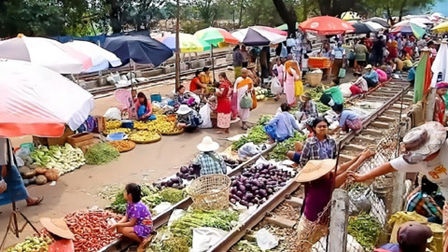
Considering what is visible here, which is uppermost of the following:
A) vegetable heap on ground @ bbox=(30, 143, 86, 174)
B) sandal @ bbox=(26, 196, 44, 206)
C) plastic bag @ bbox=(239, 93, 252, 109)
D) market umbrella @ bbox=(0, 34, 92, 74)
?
market umbrella @ bbox=(0, 34, 92, 74)

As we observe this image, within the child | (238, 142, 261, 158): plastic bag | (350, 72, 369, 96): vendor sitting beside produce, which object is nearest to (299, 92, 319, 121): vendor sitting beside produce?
(238, 142, 261, 158): plastic bag

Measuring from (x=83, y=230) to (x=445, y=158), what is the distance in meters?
4.76

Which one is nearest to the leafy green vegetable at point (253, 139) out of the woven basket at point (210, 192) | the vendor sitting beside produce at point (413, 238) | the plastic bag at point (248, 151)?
the plastic bag at point (248, 151)

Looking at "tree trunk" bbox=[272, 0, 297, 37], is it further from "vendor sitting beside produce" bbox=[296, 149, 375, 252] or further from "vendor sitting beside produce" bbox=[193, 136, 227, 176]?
"vendor sitting beside produce" bbox=[296, 149, 375, 252]

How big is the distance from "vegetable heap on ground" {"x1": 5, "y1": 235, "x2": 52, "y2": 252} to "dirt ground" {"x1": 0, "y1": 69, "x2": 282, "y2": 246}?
0.53 metres

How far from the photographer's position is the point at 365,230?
5.54 meters

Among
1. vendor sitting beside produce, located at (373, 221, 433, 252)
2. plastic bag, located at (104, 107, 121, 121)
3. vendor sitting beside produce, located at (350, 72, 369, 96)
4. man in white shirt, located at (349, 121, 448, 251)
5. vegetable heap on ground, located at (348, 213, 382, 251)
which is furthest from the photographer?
vendor sitting beside produce, located at (350, 72, 369, 96)

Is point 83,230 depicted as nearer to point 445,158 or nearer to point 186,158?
point 186,158

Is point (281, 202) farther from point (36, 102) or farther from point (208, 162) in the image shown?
point (36, 102)

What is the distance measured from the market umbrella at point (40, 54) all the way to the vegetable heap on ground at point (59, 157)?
181cm

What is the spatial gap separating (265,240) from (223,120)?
603 centimetres

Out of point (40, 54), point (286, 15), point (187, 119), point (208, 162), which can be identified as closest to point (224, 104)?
point (187, 119)

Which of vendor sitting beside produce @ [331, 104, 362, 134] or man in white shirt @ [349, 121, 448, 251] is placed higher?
man in white shirt @ [349, 121, 448, 251]

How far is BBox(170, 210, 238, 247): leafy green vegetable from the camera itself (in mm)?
5969
